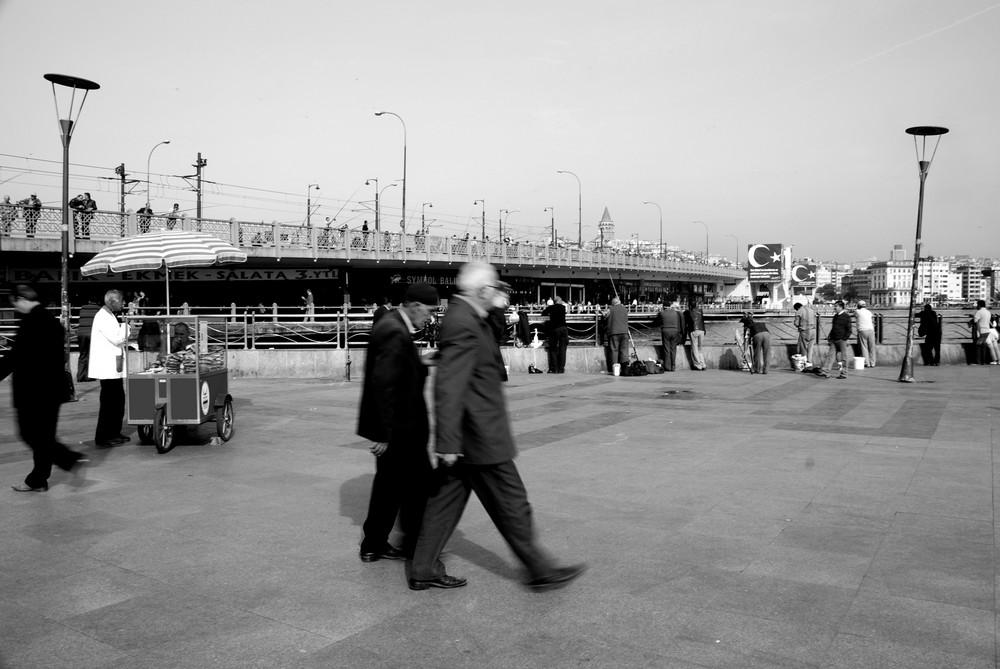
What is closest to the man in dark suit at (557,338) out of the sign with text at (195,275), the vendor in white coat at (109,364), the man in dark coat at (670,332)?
the man in dark coat at (670,332)

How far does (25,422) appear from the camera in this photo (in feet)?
21.1

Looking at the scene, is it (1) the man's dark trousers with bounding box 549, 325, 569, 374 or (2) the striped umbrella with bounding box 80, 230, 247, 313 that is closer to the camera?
(2) the striped umbrella with bounding box 80, 230, 247, 313

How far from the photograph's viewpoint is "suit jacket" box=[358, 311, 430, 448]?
4.68 m

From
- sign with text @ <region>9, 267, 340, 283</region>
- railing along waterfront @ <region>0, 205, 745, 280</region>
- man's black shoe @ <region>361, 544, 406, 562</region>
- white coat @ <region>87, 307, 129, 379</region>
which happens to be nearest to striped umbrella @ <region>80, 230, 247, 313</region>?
white coat @ <region>87, 307, 129, 379</region>

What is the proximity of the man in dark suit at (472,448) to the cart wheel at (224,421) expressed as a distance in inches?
217

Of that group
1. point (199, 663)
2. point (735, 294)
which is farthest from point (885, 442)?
point (735, 294)

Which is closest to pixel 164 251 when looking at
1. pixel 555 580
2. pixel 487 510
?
pixel 487 510

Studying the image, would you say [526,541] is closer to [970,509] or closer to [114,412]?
[970,509]

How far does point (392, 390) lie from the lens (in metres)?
4.71

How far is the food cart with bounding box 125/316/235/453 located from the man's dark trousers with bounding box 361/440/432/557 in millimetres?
4368

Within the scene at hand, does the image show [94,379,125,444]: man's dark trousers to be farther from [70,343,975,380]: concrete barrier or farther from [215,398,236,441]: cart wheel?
[70,343,975,380]: concrete barrier

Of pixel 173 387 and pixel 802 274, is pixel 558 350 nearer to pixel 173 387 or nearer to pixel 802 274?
pixel 173 387

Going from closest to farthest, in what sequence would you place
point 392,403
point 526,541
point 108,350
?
point 526,541, point 392,403, point 108,350

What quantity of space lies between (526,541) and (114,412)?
646 centimetres
